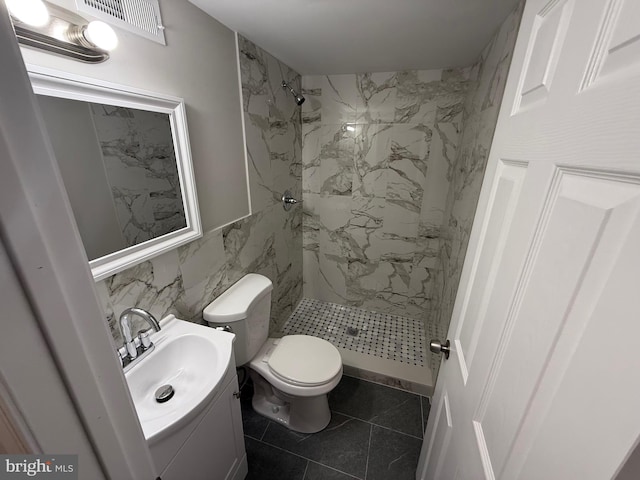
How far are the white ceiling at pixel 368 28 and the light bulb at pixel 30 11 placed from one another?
2.05 ft

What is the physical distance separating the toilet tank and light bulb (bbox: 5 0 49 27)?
3.70 ft

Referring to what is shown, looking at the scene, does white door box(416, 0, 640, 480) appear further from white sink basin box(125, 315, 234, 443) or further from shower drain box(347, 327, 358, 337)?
shower drain box(347, 327, 358, 337)

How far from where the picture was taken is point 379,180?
7.28 feet

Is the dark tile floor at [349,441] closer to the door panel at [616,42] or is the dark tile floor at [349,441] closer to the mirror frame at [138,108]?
the mirror frame at [138,108]

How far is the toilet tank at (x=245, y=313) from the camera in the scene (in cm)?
132

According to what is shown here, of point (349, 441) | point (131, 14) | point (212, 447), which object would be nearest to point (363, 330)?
point (349, 441)

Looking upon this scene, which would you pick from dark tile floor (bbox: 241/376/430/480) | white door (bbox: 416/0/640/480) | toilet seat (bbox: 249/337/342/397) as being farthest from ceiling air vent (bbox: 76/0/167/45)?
dark tile floor (bbox: 241/376/430/480)

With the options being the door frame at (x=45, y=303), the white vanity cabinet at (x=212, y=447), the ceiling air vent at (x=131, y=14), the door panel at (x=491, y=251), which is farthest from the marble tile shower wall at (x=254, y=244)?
A: the door panel at (x=491, y=251)

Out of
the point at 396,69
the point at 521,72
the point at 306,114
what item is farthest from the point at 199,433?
the point at 396,69

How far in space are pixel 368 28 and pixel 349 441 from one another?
7.34 ft

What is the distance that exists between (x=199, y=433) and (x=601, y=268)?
3.89 feet

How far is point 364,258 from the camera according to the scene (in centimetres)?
250

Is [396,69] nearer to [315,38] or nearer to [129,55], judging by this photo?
[315,38]

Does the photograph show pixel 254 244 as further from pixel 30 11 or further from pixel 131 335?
pixel 30 11
